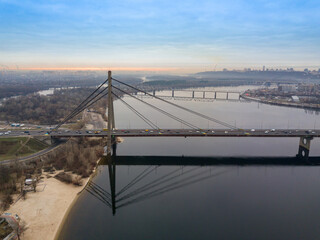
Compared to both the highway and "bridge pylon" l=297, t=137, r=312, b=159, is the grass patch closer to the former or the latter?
the highway

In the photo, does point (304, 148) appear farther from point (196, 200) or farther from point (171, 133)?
point (196, 200)

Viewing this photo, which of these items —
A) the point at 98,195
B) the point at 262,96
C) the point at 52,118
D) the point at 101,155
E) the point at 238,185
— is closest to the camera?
the point at 98,195

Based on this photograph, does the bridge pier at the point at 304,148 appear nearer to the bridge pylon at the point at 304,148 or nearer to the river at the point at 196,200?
the bridge pylon at the point at 304,148

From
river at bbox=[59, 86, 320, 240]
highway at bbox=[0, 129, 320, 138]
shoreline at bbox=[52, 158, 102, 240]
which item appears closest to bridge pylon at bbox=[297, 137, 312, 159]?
highway at bbox=[0, 129, 320, 138]

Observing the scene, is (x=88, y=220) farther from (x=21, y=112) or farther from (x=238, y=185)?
(x=21, y=112)

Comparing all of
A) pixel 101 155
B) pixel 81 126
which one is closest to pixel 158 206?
pixel 101 155
